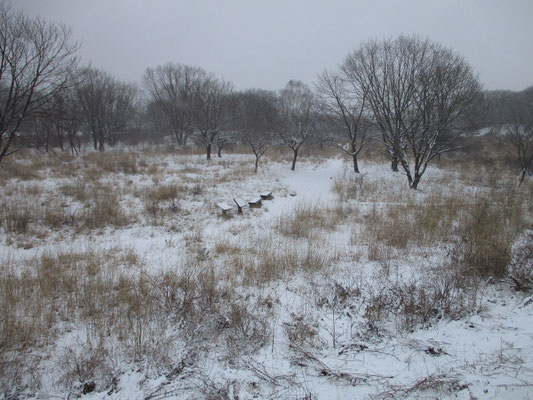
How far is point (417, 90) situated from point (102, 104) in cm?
2624

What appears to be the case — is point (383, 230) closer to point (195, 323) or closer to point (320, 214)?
point (320, 214)

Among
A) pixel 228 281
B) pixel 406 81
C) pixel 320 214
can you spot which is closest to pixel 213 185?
pixel 320 214

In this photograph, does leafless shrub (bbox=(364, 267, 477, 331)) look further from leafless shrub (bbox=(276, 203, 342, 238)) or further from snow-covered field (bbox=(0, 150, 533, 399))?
leafless shrub (bbox=(276, 203, 342, 238))

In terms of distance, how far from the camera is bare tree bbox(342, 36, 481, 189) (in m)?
10.5

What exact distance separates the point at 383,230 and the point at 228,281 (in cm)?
407

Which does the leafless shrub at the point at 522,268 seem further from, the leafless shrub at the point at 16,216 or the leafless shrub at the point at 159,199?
the leafless shrub at the point at 16,216

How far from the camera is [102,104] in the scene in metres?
21.9

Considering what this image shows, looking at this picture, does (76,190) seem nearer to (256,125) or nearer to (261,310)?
(261,310)

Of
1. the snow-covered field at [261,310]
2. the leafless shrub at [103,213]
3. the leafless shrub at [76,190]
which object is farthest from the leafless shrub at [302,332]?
the leafless shrub at [76,190]

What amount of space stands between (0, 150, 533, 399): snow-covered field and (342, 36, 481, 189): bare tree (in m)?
A: 6.27

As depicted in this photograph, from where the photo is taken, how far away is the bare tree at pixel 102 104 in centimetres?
2059

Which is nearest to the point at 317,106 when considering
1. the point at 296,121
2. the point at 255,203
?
the point at 296,121

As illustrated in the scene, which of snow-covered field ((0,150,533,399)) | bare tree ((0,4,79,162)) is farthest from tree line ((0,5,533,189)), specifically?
snow-covered field ((0,150,533,399))

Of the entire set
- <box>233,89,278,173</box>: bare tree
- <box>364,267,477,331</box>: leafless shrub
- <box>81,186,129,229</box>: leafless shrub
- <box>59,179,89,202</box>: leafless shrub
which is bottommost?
<box>364,267,477,331</box>: leafless shrub
